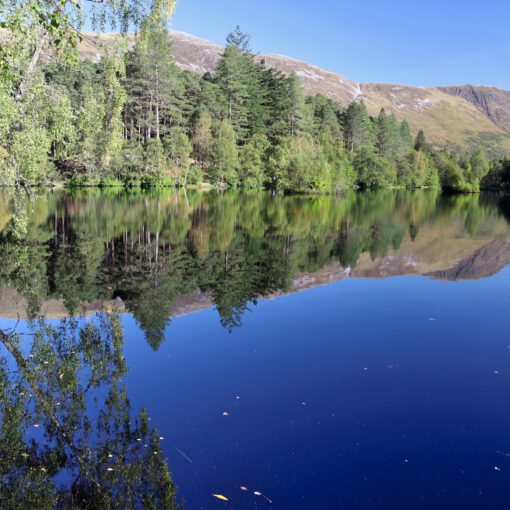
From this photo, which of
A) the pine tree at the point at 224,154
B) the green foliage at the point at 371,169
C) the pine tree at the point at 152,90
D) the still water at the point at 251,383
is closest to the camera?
the still water at the point at 251,383

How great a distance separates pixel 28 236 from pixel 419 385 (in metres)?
24.1

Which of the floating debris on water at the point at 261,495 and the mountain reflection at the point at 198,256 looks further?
the mountain reflection at the point at 198,256

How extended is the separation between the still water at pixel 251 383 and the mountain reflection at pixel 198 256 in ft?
0.52

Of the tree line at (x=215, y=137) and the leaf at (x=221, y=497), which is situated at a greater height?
the tree line at (x=215, y=137)

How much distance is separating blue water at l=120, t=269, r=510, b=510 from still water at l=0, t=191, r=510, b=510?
0.04 meters

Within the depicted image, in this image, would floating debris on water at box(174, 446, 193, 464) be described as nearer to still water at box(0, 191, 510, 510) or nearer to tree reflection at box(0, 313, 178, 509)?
still water at box(0, 191, 510, 510)

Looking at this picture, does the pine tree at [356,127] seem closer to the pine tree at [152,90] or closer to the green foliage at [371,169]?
the green foliage at [371,169]

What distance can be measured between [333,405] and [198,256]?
14.7m

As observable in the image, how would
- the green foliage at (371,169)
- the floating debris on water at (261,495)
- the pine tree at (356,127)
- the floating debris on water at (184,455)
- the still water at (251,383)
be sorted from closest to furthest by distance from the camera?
the floating debris on water at (261,495)
the still water at (251,383)
the floating debris on water at (184,455)
the green foliage at (371,169)
the pine tree at (356,127)

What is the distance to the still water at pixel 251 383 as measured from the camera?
6.45m

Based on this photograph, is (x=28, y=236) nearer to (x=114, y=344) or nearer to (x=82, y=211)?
(x=82, y=211)

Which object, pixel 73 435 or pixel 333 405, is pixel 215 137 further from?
pixel 73 435

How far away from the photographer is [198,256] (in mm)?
22641

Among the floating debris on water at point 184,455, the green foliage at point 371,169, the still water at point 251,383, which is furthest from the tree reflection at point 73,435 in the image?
the green foliage at point 371,169
